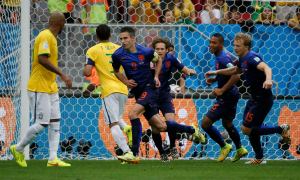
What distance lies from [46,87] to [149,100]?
151cm

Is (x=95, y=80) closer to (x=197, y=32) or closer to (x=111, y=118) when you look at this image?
(x=197, y=32)

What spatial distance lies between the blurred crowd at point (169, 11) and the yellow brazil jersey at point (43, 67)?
400 cm

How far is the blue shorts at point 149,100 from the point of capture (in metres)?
12.1

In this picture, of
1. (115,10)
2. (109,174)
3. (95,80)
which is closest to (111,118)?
(109,174)

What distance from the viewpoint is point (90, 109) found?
47.3 ft

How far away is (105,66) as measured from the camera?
1230cm

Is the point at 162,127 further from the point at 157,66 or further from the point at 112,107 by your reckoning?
the point at 112,107

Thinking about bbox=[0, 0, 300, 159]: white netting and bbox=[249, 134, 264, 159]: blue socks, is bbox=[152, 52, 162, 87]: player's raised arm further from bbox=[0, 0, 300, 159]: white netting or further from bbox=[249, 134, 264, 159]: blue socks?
A: bbox=[0, 0, 300, 159]: white netting

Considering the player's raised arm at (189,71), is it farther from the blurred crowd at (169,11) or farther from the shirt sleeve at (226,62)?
the blurred crowd at (169,11)

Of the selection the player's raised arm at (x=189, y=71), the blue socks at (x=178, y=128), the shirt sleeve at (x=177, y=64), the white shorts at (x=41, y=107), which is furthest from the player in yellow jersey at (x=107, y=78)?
the shirt sleeve at (x=177, y=64)

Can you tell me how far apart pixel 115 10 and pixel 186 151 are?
9.84 feet

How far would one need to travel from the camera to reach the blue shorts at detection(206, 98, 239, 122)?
13.0 meters

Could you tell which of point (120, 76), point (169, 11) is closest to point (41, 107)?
point (120, 76)

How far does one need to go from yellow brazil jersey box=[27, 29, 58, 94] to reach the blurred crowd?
4.00m
